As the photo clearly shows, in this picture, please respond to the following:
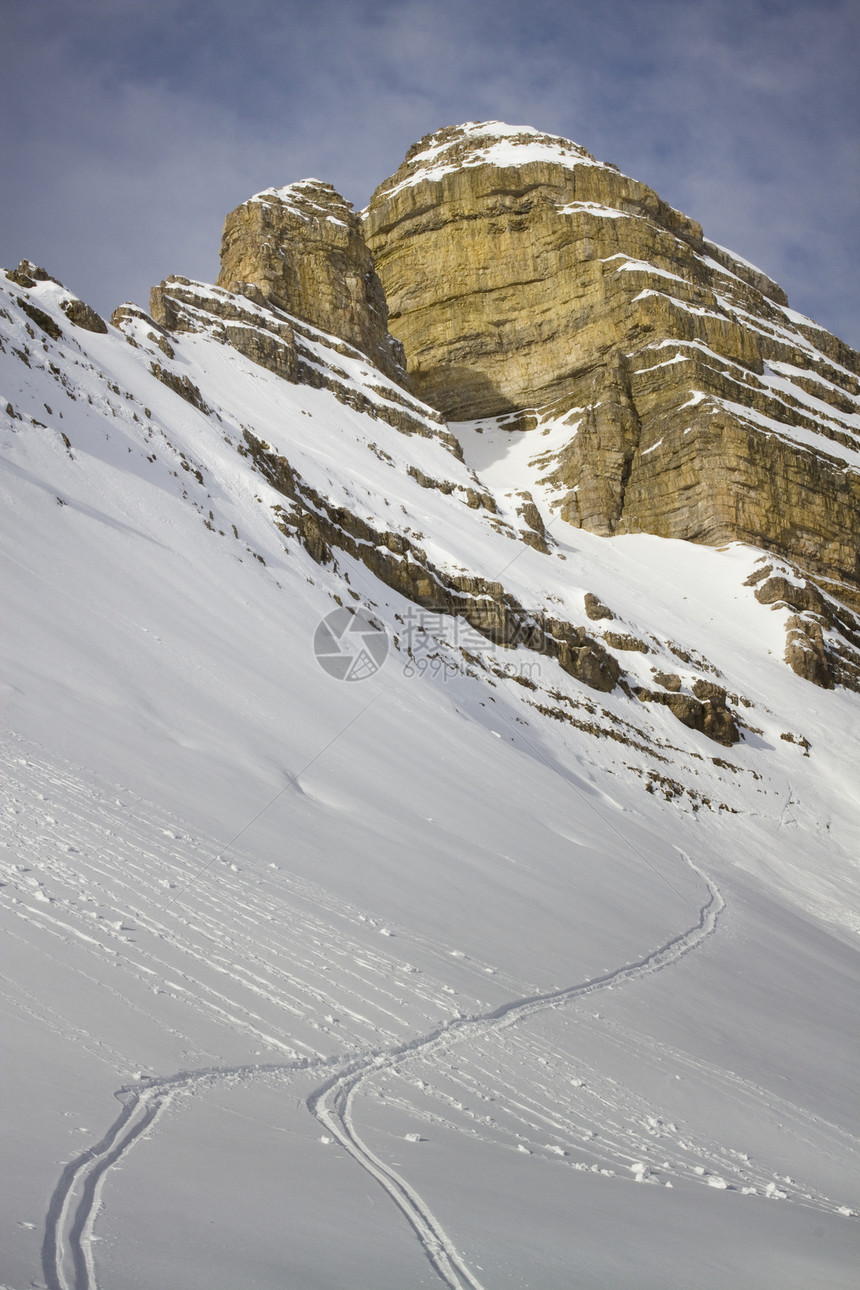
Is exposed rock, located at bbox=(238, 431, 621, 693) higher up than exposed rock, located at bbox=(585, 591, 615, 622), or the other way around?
exposed rock, located at bbox=(585, 591, 615, 622)

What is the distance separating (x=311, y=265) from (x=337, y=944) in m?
59.0

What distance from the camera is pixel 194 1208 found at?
144 inches

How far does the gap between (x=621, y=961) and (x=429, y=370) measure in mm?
72809

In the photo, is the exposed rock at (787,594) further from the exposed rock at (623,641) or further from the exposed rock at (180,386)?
the exposed rock at (180,386)

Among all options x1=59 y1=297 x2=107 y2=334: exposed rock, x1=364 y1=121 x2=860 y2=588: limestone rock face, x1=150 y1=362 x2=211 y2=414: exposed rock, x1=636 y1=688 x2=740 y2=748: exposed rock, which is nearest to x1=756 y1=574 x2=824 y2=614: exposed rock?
x1=364 y1=121 x2=860 y2=588: limestone rock face

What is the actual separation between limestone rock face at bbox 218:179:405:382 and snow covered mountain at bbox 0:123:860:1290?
2.95 m

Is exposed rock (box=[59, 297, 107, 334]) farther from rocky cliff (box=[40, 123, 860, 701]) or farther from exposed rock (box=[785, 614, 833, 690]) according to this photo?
exposed rock (box=[785, 614, 833, 690])

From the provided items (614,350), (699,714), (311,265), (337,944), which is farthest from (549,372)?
(337,944)

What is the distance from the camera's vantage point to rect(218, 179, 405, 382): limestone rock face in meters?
57.2

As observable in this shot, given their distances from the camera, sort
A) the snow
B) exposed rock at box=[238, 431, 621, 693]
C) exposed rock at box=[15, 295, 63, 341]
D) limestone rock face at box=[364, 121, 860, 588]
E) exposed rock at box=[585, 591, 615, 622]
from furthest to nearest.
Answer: the snow → limestone rock face at box=[364, 121, 860, 588] → exposed rock at box=[585, 591, 615, 622] → exposed rock at box=[238, 431, 621, 693] → exposed rock at box=[15, 295, 63, 341]

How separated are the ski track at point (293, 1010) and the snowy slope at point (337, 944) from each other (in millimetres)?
34

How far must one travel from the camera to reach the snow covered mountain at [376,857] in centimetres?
426

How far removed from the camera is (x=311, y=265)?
58875 mm

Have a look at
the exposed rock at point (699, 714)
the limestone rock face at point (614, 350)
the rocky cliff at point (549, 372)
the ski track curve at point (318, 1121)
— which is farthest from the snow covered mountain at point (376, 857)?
the limestone rock face at point (614, 350)
